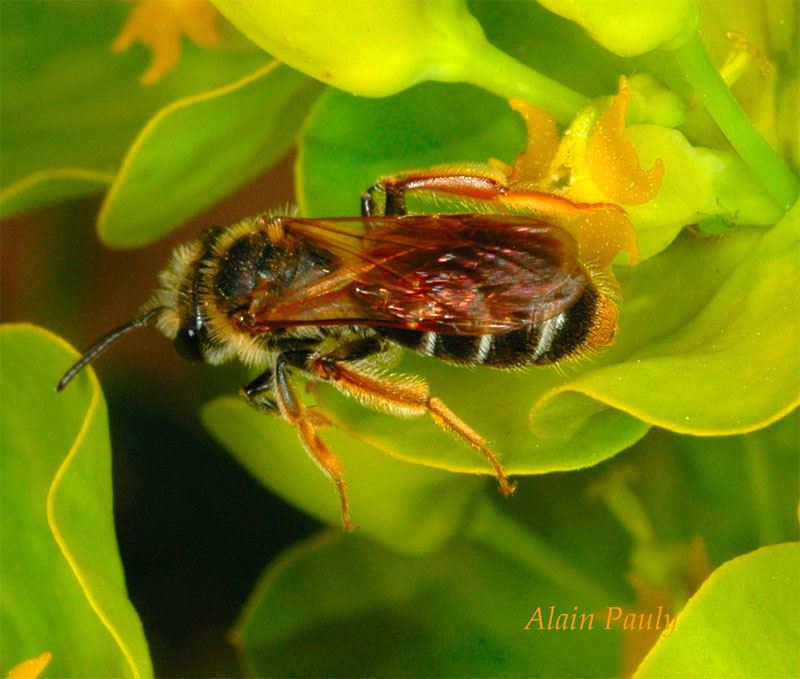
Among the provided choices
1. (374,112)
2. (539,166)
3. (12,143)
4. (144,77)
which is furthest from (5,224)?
(539,166)

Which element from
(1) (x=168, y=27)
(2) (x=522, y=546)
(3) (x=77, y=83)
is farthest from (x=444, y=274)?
(3) (x=77, y=83)

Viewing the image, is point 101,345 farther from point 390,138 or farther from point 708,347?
point 708,347

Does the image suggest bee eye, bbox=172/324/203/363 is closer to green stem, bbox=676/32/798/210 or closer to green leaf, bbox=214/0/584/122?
green leaf, bbox=214/0/584/122

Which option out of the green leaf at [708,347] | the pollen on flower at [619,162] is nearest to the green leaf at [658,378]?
the green leaf at [708,347]

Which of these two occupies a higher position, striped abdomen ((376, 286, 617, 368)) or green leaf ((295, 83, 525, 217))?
green leaf ((295, 83, 525, 217))

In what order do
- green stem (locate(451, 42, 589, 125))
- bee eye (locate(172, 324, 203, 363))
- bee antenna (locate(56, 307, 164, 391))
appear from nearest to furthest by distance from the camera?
1. green stem (locate(451, 42, 589, 125))
2. bee antenna (locate(56, 307, 164, 391))
3. bee eye (locate(172, 324, 203, 363))

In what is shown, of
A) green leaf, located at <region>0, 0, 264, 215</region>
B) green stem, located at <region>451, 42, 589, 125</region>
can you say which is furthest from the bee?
green leaf, located at <region>0, 0, 264, 215</region>

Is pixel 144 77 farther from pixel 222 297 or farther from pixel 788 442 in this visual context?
pixel 788 442
